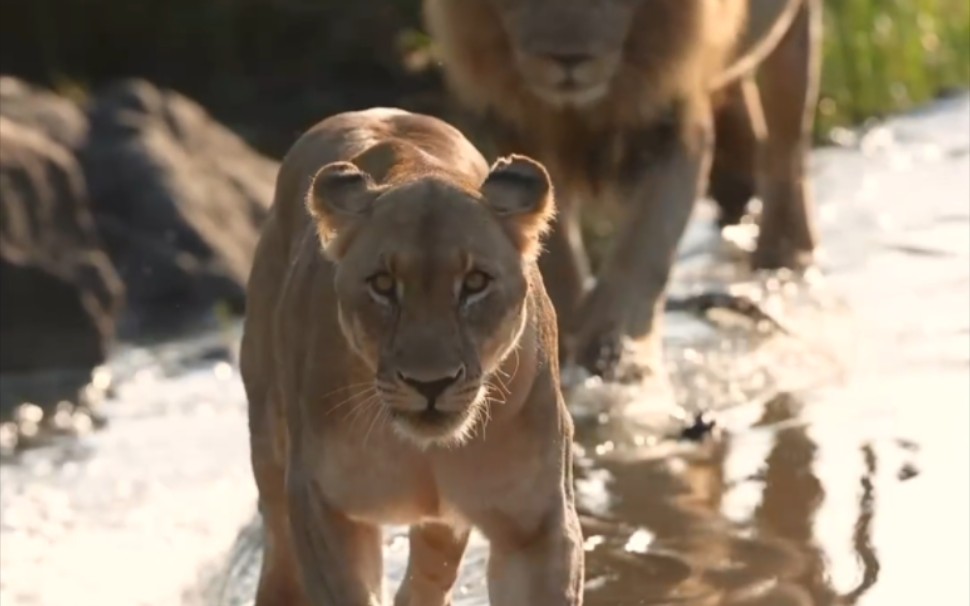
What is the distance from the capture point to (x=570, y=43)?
6.02 m

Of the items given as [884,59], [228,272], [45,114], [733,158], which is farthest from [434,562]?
[884,59]

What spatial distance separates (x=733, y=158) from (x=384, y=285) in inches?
202

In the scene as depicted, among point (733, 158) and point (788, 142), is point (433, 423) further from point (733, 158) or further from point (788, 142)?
point (733, 158)

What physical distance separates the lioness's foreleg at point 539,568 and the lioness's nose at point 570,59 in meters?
2.51

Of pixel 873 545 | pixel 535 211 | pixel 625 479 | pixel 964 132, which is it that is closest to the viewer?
pixel 535 211

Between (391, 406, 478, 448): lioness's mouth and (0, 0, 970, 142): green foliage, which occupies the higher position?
(391, 406, 478, 448): lioness's mouth

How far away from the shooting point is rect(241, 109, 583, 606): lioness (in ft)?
11.1

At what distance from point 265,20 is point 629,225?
191 inches

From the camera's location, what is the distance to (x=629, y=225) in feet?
20.8

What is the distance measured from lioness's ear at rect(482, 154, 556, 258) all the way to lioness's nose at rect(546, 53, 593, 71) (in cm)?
245

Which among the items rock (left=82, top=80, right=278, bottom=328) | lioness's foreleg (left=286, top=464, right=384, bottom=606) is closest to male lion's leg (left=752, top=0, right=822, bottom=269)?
rock (left=82, top=80, right=278, bottom=328)

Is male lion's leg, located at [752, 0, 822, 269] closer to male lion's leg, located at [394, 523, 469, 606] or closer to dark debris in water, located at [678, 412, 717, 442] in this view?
dark debris in water, located at [678, 412, 717, 442]

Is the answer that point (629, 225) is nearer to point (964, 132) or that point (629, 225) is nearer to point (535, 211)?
point (535, 211)

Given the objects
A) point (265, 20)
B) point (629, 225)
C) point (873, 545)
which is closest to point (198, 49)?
point (265, 20)
